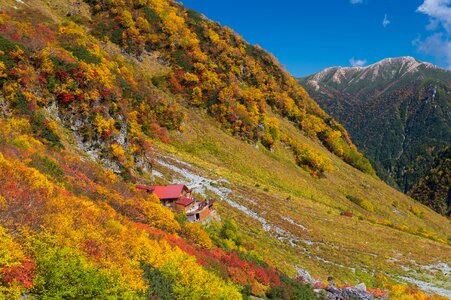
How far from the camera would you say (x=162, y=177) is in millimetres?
51969

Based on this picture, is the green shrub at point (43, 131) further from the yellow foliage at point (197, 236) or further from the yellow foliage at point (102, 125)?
the yellow foliage at point (197, 236)

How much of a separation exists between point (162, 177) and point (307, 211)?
24.7 m

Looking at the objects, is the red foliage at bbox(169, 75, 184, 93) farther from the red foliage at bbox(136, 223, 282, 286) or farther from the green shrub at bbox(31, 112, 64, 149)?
the red foliage at bbox(136, 223, 282, 286)

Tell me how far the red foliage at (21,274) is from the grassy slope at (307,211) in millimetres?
27204

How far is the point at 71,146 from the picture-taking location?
1689 inches

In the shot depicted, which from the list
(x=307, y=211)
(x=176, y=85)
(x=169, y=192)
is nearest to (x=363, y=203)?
(x=307, y=211)

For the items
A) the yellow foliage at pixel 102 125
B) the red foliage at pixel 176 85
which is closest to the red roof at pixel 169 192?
the yellow foliage at pixel 102 125

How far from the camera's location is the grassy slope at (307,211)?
42688 millimetres

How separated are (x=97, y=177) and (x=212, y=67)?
66672 millimetres

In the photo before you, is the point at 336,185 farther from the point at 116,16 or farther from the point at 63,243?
the point at 63,243

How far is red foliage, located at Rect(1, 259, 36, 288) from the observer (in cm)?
1339

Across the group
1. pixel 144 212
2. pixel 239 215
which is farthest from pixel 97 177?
pixel 239 215

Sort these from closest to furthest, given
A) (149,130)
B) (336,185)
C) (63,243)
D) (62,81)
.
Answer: (63,243)
(62,81)
(149,130)
(336,185)

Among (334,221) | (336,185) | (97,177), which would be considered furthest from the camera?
(336,185)
